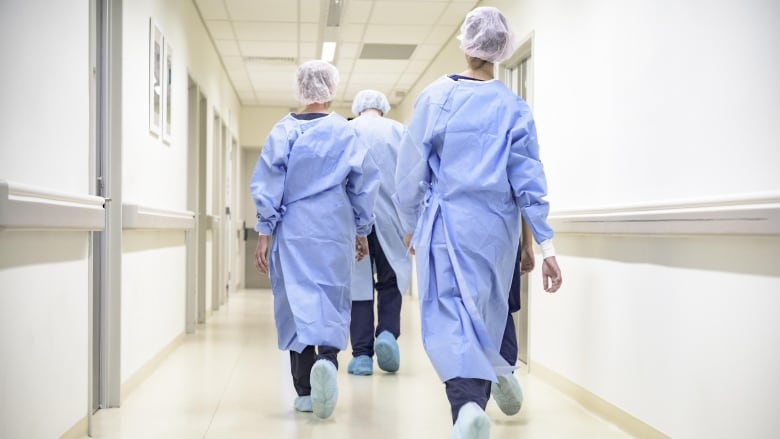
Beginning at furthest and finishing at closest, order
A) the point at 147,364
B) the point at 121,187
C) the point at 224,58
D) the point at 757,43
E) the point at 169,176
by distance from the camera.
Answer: the point at 224,58 → the point at 169,176 → the point at 147,364 → the point at 121,187 → the point at 757,43

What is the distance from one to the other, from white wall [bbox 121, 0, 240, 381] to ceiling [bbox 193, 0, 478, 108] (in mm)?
542

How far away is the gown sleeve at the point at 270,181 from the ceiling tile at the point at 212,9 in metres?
3.49

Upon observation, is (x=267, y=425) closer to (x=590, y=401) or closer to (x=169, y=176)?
(x=590, y=401)

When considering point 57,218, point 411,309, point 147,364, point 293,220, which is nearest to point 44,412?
point 57,218

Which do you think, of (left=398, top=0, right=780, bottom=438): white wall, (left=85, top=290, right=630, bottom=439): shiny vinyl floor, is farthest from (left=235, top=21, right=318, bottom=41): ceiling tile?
(left=398, top=0, right=780, bottom=438): white wall

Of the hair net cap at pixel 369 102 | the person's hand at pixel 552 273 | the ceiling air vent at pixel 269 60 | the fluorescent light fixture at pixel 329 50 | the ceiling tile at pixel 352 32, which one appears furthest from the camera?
the ceiling air vent at pixel 269 60

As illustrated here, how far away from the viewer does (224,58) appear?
28.1ft

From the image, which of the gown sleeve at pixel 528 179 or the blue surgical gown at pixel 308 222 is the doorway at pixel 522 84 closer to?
the blue surgical gown at pixel 308 222

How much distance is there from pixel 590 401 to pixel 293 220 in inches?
60.9

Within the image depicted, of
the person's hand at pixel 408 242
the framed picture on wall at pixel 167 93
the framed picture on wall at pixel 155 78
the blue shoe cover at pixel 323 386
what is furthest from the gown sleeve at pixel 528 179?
the framed picture on wall at pixel 167 93

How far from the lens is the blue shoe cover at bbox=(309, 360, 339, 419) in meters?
3.11

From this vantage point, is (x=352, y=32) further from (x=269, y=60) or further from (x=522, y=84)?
(x=522, y=84)

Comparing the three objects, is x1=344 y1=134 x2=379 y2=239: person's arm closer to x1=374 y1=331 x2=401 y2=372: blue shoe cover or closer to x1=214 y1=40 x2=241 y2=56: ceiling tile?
x1=374 y1=331 x2=401 y2=372: blue shoe cover

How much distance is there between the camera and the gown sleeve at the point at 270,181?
328 centimetres
